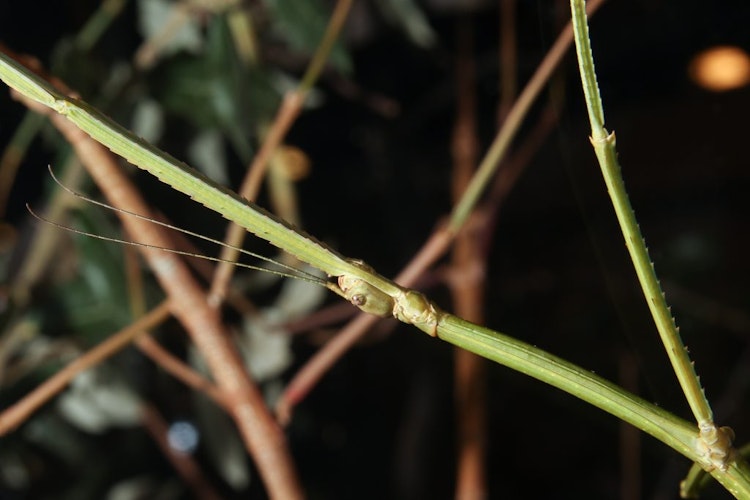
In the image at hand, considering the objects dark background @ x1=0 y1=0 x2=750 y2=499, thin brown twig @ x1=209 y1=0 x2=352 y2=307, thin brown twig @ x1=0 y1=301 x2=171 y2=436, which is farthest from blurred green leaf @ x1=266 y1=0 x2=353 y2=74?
thin brown twig @ x1=0 y1=301 x2=171 y2=436

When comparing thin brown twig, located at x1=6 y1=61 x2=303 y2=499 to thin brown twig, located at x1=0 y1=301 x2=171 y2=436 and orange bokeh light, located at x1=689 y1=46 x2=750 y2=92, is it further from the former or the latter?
orange bokeh light, located at x1=689 y1=46 x2=750 y2=92

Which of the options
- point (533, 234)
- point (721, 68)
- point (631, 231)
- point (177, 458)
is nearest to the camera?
point (631, 231)

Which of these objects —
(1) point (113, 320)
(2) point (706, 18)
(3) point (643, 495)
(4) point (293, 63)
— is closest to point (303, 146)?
(4) point (293, 63)

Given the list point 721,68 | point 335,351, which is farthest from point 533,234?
point 335,351

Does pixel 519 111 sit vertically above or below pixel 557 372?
above

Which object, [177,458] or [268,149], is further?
[177,458]

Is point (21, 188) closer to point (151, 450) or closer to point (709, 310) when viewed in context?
point (151, 450)

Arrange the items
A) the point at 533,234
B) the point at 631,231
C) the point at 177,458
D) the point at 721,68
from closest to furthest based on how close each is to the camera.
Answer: the point at 631,231, the point at 721,68, the point at 177,458, the point at 533,234

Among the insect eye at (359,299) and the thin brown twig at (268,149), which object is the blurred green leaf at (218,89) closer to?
the thin brown twig at (268,149)

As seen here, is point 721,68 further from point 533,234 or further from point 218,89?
point 533,234

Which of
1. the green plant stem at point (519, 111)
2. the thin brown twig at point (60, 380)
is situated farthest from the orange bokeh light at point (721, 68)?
the thin brown twig at point (60, 380)
